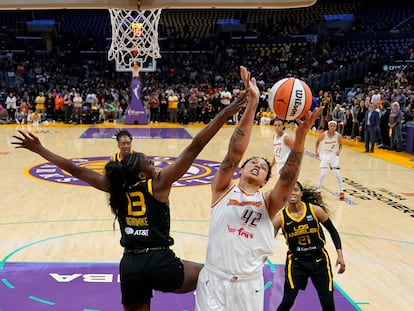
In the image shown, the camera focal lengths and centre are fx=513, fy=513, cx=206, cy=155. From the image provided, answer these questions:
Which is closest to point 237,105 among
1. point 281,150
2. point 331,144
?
point 281,150

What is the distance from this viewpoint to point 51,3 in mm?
6441

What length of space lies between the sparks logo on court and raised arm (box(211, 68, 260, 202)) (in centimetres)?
685

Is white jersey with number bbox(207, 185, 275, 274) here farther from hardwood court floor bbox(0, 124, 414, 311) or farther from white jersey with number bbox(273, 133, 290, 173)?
white jersey with number bbox(273, 133, 290, 173)

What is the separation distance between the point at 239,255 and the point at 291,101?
1.48 metres

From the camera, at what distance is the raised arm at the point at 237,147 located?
3.04m

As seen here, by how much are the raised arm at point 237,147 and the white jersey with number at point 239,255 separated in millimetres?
118

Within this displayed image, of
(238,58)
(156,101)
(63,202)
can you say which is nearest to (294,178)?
(63,202)

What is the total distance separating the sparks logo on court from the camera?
1025 centimetres

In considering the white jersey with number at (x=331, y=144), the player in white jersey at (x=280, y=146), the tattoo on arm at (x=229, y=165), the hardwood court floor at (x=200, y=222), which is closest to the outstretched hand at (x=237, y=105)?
the tattoo on arm at (x=229, y=165)

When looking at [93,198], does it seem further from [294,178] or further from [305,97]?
[294,178]

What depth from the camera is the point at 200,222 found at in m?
7.42

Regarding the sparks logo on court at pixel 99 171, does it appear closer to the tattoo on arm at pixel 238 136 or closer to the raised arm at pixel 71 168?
the raised arm at pixel 71 168

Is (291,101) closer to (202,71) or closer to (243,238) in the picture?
(243,238)

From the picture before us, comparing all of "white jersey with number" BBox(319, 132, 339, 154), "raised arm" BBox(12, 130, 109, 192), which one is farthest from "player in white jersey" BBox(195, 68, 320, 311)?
"white jersey with number" BBox(319, 132, 339, 154)
